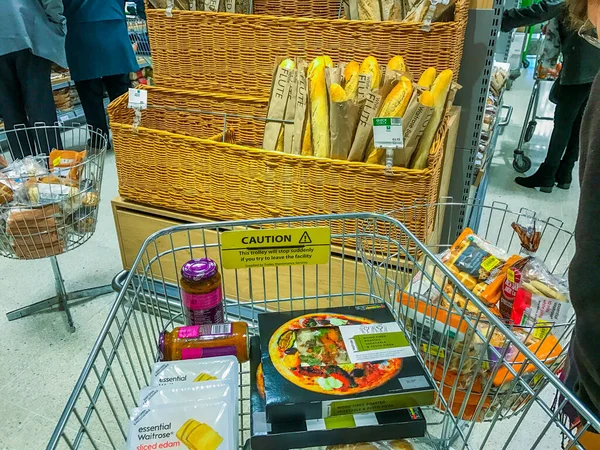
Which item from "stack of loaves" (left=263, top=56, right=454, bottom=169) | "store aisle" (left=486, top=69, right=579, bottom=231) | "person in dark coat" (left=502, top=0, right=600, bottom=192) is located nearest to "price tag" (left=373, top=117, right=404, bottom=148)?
"stack of loaves" (left=263, top=56, right=454, bottom=169)

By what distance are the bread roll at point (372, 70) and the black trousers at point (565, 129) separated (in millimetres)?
1996

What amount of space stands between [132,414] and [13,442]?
1.17 meters

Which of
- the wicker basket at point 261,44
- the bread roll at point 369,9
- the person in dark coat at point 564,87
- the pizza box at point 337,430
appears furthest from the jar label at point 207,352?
the person in dark coat at point 564,87

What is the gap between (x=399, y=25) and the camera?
159 centimetres

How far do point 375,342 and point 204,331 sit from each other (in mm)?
271

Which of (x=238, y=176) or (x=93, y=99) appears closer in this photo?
(x=238, y=176)

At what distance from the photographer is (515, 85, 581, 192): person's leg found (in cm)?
298

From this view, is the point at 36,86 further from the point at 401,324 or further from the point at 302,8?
the point at 401,324

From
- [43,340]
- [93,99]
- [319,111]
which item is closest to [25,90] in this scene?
[93,99]

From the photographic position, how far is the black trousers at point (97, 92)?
358 centimetres

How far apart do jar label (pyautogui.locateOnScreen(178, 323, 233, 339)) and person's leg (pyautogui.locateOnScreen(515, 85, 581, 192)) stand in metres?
3.00

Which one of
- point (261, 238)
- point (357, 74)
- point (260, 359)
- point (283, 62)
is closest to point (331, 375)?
point (260, 359)

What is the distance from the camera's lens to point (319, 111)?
156 cm

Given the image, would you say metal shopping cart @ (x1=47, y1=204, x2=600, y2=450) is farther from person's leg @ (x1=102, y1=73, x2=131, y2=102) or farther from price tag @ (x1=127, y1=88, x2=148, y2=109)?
person's leg @ (x1=102, y1=73, x2=131, y2=102)
